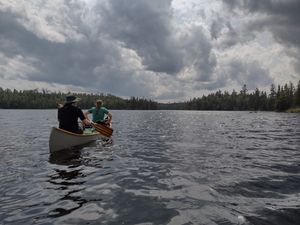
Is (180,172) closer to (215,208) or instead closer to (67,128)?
(215,208)

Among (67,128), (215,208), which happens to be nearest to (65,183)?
(215,208)

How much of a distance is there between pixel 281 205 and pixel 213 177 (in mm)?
3406

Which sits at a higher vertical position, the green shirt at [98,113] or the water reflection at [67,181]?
the green shirt at [98,113]

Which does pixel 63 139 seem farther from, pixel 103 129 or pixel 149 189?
pixel 149 189

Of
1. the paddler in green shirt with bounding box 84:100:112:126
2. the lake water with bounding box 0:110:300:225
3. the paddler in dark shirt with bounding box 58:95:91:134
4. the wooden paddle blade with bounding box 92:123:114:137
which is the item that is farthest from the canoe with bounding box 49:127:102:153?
the paddler in green shirt with bounding box 84:100:112:126

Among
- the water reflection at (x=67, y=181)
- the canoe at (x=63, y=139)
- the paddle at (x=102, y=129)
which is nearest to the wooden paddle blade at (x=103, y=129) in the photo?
the paddle at (x=102, y=129)

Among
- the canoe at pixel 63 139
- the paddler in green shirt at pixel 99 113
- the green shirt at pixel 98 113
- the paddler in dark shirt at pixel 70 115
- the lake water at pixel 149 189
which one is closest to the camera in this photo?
the lake water at pixel 149 189

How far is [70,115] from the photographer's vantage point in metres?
18.2

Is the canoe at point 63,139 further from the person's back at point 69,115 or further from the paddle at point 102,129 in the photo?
the paddle at point 102,129

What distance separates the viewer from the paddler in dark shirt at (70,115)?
17672mm

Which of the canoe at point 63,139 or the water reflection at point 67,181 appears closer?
the water reflection at point 67,181

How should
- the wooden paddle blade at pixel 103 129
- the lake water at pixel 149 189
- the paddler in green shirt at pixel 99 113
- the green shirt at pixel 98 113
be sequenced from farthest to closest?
1. the green shirt at pixel 98 113
2. the paddler in green shirt at pixel 99 113
3. the wooden paddle blade at pixel 103 129
4. the lake water at pixel 149 189

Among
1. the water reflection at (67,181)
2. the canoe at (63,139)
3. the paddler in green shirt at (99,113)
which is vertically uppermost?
the paddler in green shirt at (99,113)

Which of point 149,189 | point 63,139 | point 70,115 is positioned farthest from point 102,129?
point 149,189
